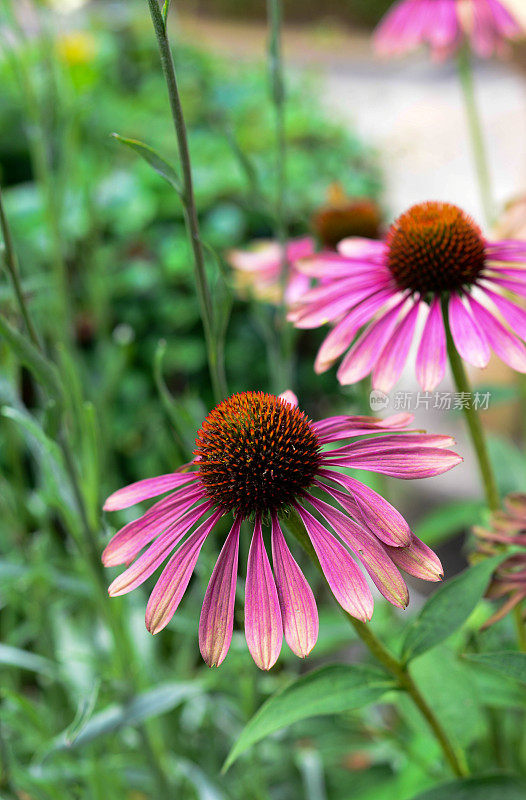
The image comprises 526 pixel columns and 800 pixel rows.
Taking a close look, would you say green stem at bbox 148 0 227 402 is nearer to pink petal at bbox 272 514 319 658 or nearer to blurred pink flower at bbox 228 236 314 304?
pink petal at bbox 272 514 319 658

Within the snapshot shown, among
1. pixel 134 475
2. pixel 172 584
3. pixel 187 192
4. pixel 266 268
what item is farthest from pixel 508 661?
pixel 134 475

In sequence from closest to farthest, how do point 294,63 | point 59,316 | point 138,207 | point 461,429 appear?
1. point 59,316
2. point 461,429
3. point 138,207
4. point 294,63

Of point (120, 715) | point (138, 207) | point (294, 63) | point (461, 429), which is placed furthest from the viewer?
point (294, 63)

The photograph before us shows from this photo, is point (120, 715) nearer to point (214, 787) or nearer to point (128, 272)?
point (214, 787)

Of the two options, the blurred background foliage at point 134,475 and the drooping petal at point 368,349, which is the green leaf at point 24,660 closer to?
the blurred background foliage at point 134,475

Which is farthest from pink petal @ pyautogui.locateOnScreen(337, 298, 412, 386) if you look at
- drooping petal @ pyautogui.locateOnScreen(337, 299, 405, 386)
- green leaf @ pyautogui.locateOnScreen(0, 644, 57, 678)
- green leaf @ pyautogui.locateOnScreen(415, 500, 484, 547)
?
green leaf @ pyautogui.locateOnScreen(415, 500, 484, 547)

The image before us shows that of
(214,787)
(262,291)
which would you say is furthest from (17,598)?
(262,291)

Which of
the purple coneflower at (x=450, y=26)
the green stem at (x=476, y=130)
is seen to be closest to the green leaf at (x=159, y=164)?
the green stem at (x=476, y=130)
